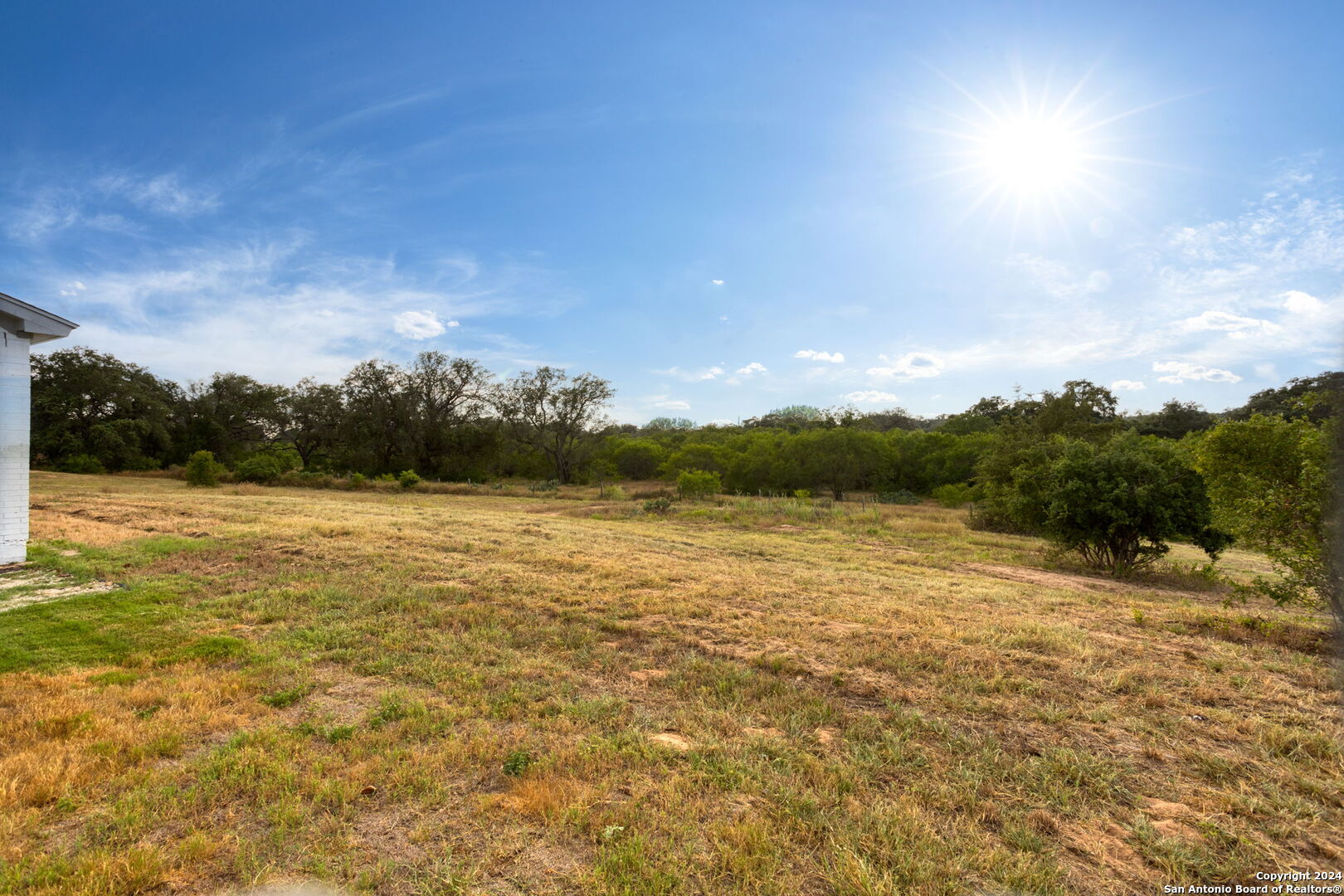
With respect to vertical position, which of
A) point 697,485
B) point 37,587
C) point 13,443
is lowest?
point 37,587

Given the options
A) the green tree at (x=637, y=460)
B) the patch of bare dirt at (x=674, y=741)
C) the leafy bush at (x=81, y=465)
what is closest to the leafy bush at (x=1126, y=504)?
the patch of bare dirt at (x=674, y=741)

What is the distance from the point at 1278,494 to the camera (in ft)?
22.4

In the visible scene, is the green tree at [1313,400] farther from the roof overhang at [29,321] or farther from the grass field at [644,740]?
the roof overhang at [29,321]

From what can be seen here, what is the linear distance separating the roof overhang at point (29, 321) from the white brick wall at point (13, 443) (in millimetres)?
136

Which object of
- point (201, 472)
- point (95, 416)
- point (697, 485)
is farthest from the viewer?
point (95, 416)

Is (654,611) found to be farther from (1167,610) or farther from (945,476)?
(945,476)

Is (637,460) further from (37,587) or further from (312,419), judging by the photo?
(37,587)

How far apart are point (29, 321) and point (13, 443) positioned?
1831 mm

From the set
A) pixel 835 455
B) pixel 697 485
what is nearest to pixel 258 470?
pixel 697 485

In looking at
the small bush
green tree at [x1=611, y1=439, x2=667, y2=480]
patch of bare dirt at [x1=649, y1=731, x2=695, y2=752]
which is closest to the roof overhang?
the small bush

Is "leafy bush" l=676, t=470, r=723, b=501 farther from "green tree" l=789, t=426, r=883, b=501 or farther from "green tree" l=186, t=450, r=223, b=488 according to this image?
"green tree" l=186, t=450, r=223, b=488

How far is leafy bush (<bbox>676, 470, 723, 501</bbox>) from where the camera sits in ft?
101

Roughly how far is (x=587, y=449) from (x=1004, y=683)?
4688cm

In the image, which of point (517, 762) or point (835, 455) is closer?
point (517, 762)
